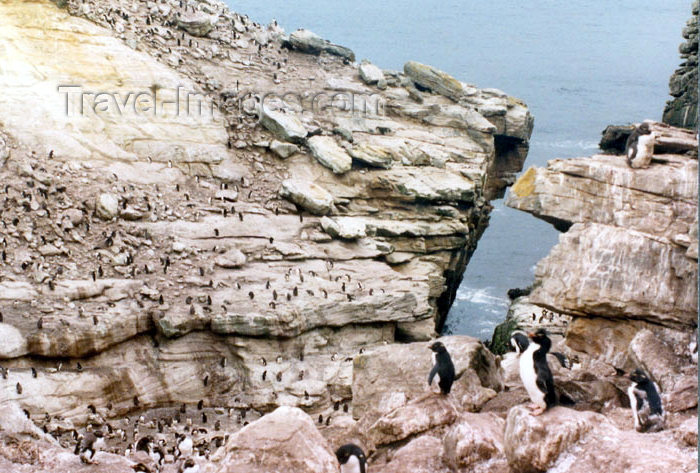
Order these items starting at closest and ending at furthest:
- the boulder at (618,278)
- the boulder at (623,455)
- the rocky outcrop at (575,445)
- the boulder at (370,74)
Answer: the boulder at (623,455), the rocky outcrop at (575,445), the boulder at (618,278), the boulder at (370,74)

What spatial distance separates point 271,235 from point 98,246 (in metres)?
6.69

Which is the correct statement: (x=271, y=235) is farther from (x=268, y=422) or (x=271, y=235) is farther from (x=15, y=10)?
(x=268, y=422)

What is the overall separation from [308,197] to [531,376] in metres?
22.4

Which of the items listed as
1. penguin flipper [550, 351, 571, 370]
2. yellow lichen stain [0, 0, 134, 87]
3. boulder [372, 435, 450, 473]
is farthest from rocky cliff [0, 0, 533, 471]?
boulder [372, 435, 450, 473]

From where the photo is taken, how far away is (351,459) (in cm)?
1535

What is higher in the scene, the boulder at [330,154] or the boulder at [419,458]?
the boulder at [330,154]

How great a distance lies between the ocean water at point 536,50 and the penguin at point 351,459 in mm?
42874

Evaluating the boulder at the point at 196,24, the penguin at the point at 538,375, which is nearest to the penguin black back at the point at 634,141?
the penguin at the point at 538,375

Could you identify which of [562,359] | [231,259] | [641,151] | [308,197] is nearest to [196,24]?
[308,197]

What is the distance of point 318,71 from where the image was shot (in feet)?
152

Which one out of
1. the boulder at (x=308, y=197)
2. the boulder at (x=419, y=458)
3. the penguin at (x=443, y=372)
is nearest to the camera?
the boulder at (x=419, y=458)

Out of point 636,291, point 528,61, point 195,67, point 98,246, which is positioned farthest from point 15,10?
point 528,61

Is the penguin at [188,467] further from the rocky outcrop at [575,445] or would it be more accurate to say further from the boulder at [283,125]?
the boulder at [283,125]

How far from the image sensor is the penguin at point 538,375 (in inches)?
589
